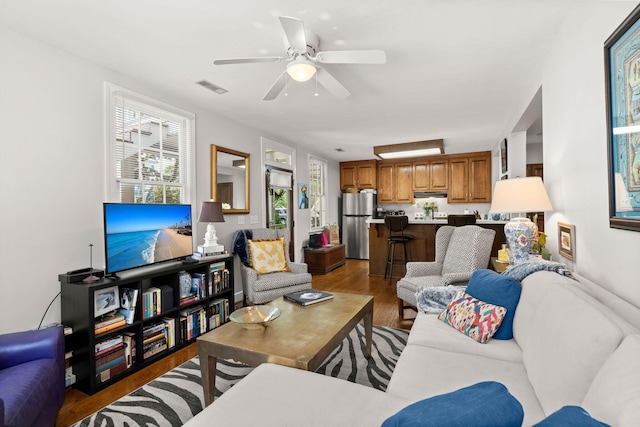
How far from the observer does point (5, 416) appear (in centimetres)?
124

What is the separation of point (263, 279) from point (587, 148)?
9.85 feet

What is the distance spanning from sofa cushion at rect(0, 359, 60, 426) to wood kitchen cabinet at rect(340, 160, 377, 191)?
666cm

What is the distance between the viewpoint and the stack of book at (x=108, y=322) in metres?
2.21

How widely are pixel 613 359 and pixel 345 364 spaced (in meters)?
1.85

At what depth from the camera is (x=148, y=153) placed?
3078mm

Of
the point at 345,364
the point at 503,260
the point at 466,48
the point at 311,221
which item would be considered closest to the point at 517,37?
the point at 466,48

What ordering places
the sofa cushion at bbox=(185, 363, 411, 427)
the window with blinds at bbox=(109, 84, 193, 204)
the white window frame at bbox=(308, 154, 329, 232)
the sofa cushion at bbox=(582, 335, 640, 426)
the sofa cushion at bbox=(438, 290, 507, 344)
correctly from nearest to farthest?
the sofa cushion at bbox=(582, 335, 640, 426), the sofa cushion at bbox=(185, 363, 411, 427), the sofa cushion at bbox=(438, 290, 507, 344), the window with blinds at bbox=(109, 84, 193, 204), the white window frame at bbox=(308, 154, 329, 232)

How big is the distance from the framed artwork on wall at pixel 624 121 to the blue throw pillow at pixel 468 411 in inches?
41.0

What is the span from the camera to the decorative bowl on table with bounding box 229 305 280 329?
193 centimetres

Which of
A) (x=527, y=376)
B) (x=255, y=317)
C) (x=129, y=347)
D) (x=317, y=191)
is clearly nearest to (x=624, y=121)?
(x=527, y=376)

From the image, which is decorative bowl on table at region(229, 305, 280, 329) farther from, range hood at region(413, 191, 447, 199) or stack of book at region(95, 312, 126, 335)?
range hood at region(413, 191, 447, 199)

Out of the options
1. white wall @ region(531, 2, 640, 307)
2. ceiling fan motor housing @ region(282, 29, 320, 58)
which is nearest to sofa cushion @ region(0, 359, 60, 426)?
ceiling fan motor housing @ region(282, 29, 320, 58)

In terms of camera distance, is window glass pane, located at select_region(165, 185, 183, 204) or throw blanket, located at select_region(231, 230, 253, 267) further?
throw blanket, located at select_region(231, 230, 253, 267)

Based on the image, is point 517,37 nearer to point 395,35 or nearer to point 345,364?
point 395,35
